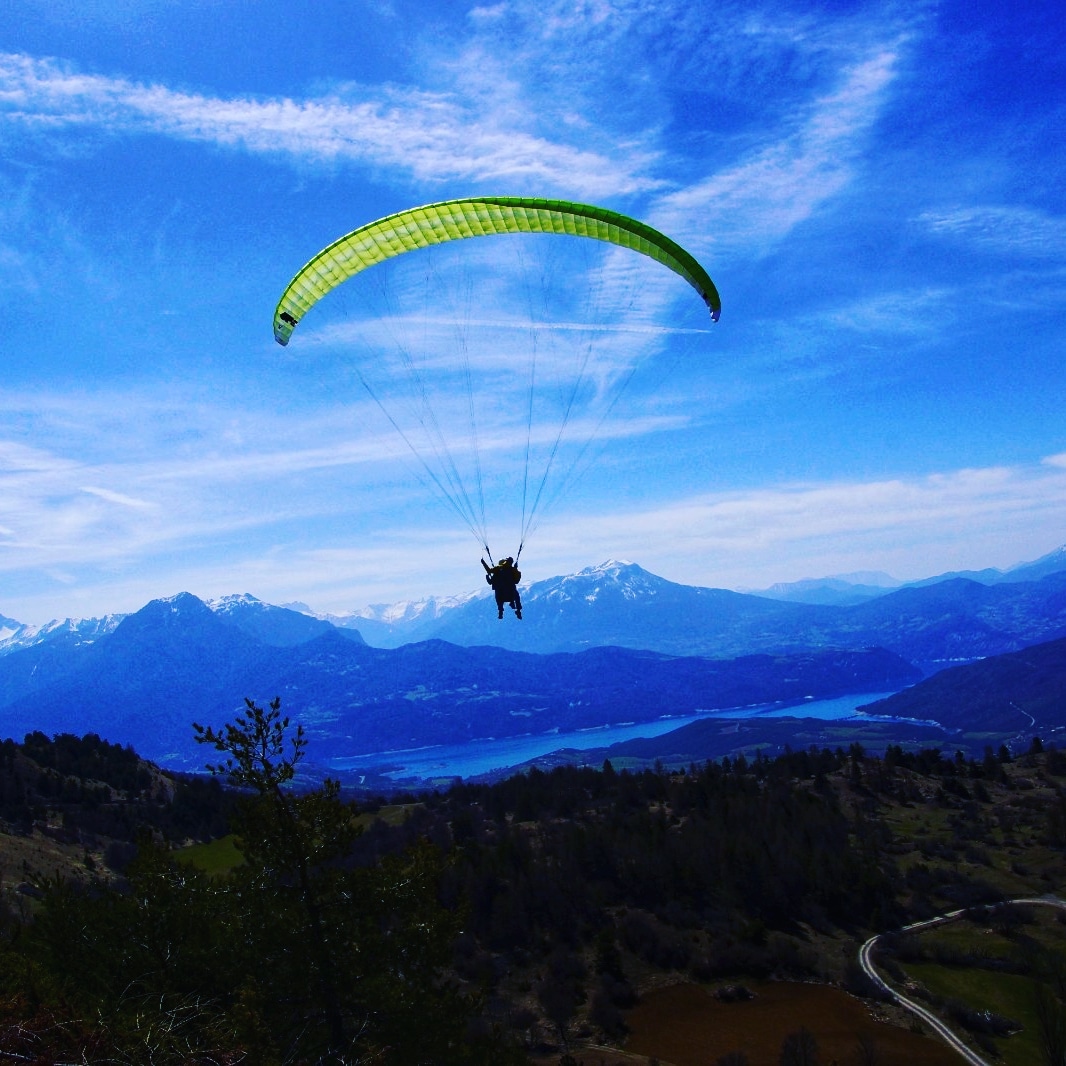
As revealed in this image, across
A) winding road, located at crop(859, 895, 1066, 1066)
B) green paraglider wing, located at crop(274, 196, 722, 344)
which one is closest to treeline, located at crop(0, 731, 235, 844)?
winding road, located at crop(859, 895, 1066, 1066)

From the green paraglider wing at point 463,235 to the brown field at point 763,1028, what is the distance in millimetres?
23941

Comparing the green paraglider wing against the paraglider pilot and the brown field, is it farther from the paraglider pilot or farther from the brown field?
the brown field

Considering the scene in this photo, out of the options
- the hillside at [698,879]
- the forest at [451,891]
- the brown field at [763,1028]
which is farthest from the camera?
the hillside at [698,879]

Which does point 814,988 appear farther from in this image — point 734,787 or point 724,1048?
point 734,787

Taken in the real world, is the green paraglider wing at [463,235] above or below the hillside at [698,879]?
above

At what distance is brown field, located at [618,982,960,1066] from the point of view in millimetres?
25094

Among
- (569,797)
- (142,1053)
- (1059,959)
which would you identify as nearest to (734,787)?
(569,797)

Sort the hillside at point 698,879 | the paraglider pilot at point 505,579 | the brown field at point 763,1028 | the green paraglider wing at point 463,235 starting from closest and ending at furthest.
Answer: the green paraglider wing at point 463,235 < the paraglider pilot at point 505,579 < the brown field at point 763,1028 < the hillside at point 698,879

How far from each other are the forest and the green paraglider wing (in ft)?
36.7

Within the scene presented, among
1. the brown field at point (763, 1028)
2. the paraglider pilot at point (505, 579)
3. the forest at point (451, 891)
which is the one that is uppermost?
the paraglider pilot at point (505, 579)

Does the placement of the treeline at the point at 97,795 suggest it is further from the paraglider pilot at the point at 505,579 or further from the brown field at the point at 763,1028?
the paraglider pilot at the point at 505,579

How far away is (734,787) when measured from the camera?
60250mm

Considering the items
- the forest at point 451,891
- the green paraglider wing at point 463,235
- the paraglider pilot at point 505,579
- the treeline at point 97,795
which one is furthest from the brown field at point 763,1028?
the treeline at point 97,795

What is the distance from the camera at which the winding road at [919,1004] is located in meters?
25.2
